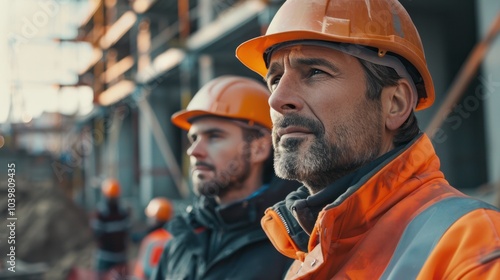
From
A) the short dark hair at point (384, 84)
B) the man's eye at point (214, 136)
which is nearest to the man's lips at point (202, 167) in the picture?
the man's eye at point (214, 136)

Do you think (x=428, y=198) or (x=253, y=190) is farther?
(x=253, y=190)

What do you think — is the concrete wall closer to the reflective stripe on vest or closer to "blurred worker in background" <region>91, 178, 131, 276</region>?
the reflective stripe on vest

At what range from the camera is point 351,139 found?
1590 millimetres

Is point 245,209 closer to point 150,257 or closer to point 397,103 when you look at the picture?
point 397,103

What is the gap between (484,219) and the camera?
4.00 ft

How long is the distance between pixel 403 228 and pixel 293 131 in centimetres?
43

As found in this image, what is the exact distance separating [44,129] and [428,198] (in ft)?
78.3

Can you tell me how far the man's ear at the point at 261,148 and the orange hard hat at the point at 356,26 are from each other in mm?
1389

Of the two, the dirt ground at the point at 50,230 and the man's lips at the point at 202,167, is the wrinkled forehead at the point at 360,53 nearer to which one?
the man's lips at the point at 202,167

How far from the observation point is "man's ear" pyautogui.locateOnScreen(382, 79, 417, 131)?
1640 millimetres

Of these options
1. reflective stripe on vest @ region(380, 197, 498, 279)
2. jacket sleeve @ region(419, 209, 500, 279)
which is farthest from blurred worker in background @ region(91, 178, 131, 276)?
jacket sleeve @ region(419, 209, 500, 279)

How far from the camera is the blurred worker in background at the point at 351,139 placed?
1.39m

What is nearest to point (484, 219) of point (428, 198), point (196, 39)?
point (428, 198)

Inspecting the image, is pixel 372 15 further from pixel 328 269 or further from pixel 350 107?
pixel 328 269
